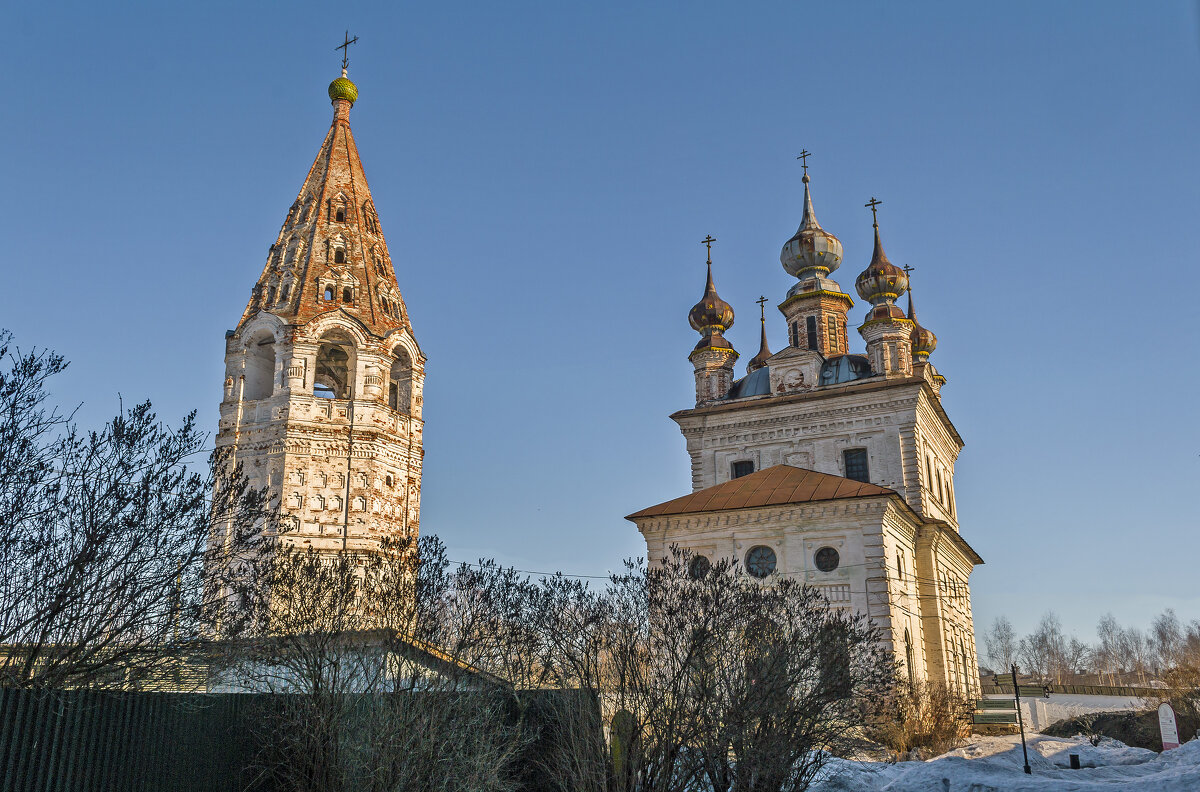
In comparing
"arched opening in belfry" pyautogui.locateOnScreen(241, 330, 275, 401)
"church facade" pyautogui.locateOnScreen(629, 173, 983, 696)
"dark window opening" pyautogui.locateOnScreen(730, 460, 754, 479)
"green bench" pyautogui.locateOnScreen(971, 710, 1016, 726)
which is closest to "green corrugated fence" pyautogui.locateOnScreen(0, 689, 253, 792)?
"church facade" pyautogui.locateOnScreen(629, 173, 983, 696)

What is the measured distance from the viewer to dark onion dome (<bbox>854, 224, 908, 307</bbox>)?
32625mm

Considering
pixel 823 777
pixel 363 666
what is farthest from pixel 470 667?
pixel 823 777

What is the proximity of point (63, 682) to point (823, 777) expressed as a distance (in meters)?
13.1

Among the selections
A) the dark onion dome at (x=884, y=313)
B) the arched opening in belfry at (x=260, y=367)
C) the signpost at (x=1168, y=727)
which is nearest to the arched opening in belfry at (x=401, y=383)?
the arched opening in belfry at (x=260, y=367)

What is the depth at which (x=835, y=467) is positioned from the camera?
29938 mm

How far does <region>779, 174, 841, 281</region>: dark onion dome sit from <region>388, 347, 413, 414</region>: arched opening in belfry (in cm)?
1511

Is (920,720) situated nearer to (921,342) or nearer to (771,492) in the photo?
(771,492)

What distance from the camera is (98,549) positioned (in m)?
9.12

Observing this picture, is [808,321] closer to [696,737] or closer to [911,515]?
[911,515]

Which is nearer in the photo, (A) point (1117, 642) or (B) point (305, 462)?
(B) point (305, 462)

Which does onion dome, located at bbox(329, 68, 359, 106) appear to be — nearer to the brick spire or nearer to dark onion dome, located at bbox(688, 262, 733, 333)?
the brick spire

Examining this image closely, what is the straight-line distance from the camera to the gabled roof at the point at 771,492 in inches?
912

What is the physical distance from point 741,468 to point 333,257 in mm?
14888

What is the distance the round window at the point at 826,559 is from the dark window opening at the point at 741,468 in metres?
8.33
